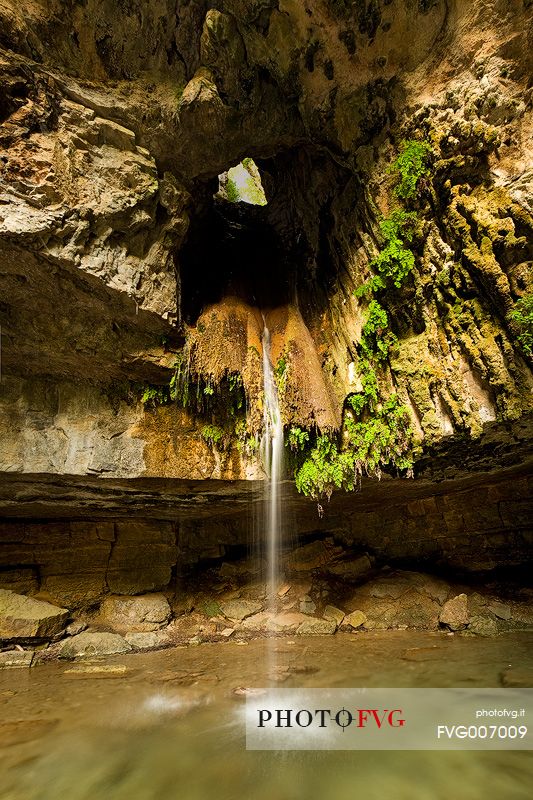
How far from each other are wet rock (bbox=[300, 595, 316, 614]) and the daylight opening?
37.8 ft

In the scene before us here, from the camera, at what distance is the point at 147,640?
7320mm

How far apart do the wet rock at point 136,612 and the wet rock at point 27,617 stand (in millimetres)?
904

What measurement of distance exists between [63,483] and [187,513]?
121 inches

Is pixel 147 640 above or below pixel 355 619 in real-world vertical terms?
below

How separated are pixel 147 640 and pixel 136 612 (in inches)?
42.8

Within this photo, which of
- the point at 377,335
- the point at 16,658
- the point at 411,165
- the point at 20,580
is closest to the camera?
the point at 411,165

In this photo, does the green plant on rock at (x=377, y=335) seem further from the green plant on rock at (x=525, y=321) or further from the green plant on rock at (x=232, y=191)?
the green plant on rock at (x=232, y=191)

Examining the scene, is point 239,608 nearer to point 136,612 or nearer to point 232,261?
point 136,612

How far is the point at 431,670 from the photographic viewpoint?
5.05m

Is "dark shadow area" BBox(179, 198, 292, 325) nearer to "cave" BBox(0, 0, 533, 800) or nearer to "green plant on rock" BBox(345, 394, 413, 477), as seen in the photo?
"cave" BBox(0, 0, 533, 800)

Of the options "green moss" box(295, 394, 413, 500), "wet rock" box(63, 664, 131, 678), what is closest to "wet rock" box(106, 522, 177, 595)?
"wet rock" box(63, 664, 131, 678)

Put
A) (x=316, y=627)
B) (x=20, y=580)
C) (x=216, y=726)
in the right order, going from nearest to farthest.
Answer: (x=216, y=726) → (x=316, y=627) → (x=20, y=580)

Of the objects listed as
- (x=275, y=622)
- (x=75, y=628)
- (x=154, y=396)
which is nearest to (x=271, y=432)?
(x=154, y=396)

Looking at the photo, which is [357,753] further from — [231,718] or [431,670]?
[431,670]
